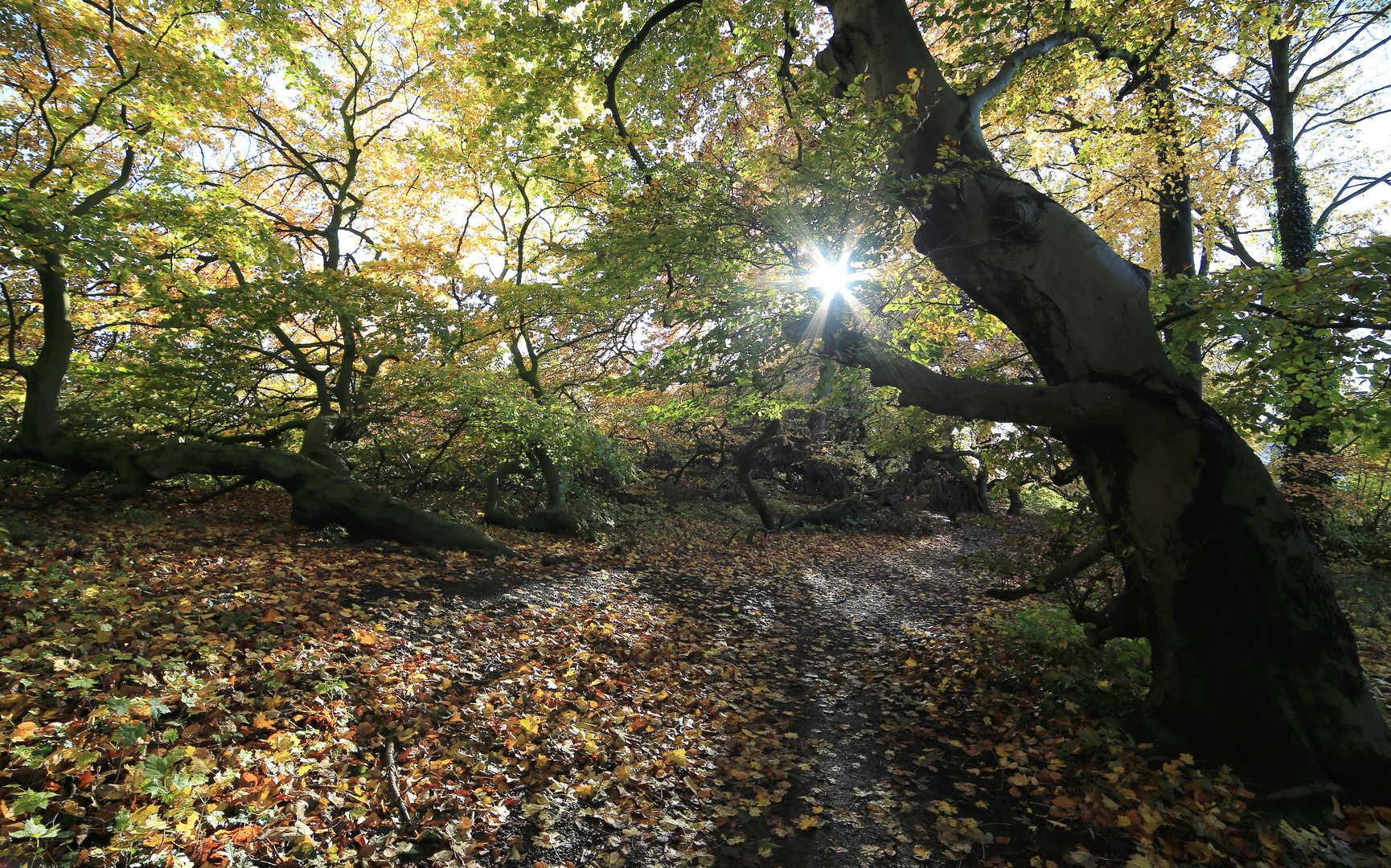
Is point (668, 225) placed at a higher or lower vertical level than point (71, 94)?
lower

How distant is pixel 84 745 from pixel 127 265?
7.80m

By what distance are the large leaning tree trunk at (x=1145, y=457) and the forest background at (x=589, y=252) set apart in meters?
0.31

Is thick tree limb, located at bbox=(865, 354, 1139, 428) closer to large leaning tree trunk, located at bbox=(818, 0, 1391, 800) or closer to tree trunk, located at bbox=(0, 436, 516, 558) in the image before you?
large leaning tree trunk, located at bbox=(818, 0, 1391, 800)

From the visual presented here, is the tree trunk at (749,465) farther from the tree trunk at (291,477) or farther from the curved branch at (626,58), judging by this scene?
the curved branch at (626,58)

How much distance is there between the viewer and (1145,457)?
434 centimetres

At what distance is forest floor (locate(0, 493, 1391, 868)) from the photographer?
2.76 m

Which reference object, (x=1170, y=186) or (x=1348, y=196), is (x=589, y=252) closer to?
(x=1170, y=186)

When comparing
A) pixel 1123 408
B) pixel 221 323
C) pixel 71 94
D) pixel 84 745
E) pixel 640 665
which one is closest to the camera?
pixel 84 745

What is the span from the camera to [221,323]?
32.3 feet

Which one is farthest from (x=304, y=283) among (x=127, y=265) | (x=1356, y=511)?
(x=1356, y=511)

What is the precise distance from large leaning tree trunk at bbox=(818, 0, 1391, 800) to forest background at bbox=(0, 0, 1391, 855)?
31 cm

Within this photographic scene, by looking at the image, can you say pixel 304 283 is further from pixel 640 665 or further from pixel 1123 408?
pixel 1123 408

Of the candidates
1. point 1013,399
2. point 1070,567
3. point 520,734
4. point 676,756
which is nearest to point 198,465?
point 520,734

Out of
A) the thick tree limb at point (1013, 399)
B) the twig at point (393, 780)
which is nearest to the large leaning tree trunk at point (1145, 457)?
the thick tree limb at point (1013, 399)
